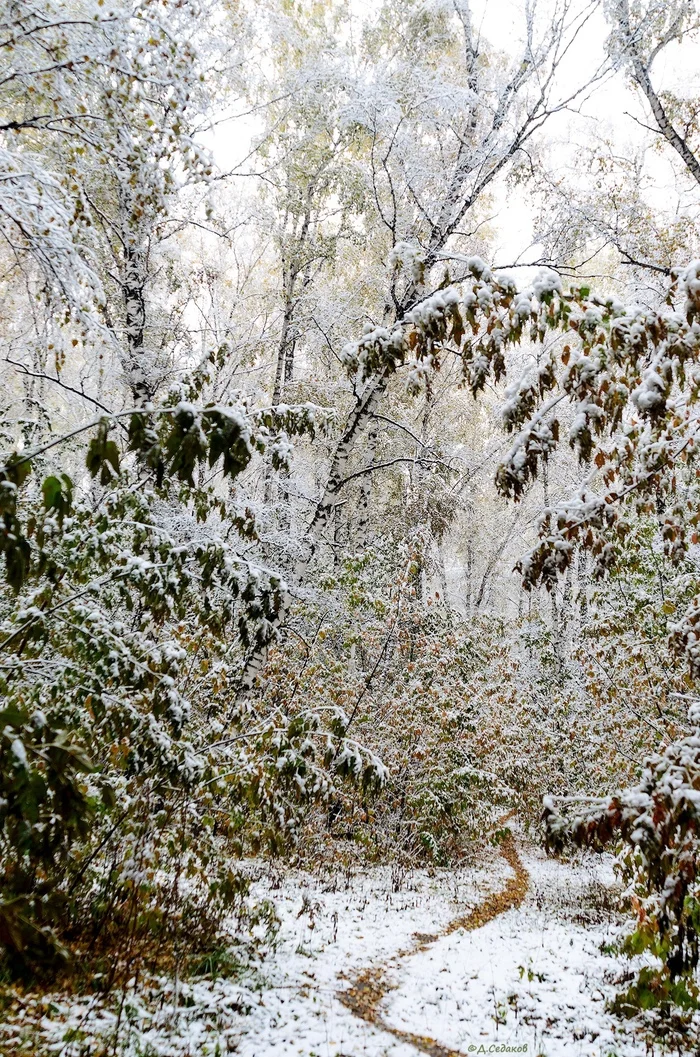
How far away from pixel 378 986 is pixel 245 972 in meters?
1.26

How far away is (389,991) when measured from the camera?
5770 millimetres

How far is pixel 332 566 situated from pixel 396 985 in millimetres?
5634

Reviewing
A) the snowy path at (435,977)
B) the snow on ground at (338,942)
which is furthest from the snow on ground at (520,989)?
the snow on ground at (338,942)

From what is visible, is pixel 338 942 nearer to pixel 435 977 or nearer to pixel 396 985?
pixel 396 985

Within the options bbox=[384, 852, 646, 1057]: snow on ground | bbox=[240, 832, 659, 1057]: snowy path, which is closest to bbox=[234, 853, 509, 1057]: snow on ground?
bbox=[240, 832, 659, 1057]: snowy path

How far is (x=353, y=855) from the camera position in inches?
383

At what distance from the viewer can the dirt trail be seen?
4.93m

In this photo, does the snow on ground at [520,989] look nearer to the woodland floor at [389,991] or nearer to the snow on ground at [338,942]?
the woodland floor at [389,991]

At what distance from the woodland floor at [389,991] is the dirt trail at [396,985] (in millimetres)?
18

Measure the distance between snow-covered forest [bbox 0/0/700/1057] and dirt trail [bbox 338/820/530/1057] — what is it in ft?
0.18

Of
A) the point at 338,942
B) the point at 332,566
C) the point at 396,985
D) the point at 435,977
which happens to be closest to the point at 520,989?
the point at 435,977

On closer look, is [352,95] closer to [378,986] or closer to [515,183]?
[515,183]

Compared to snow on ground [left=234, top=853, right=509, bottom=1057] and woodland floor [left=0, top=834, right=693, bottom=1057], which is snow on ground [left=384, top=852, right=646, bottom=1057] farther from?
snow on ground [left=234, top=853, right=509, bottom=1057]

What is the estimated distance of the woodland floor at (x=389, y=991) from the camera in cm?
432
